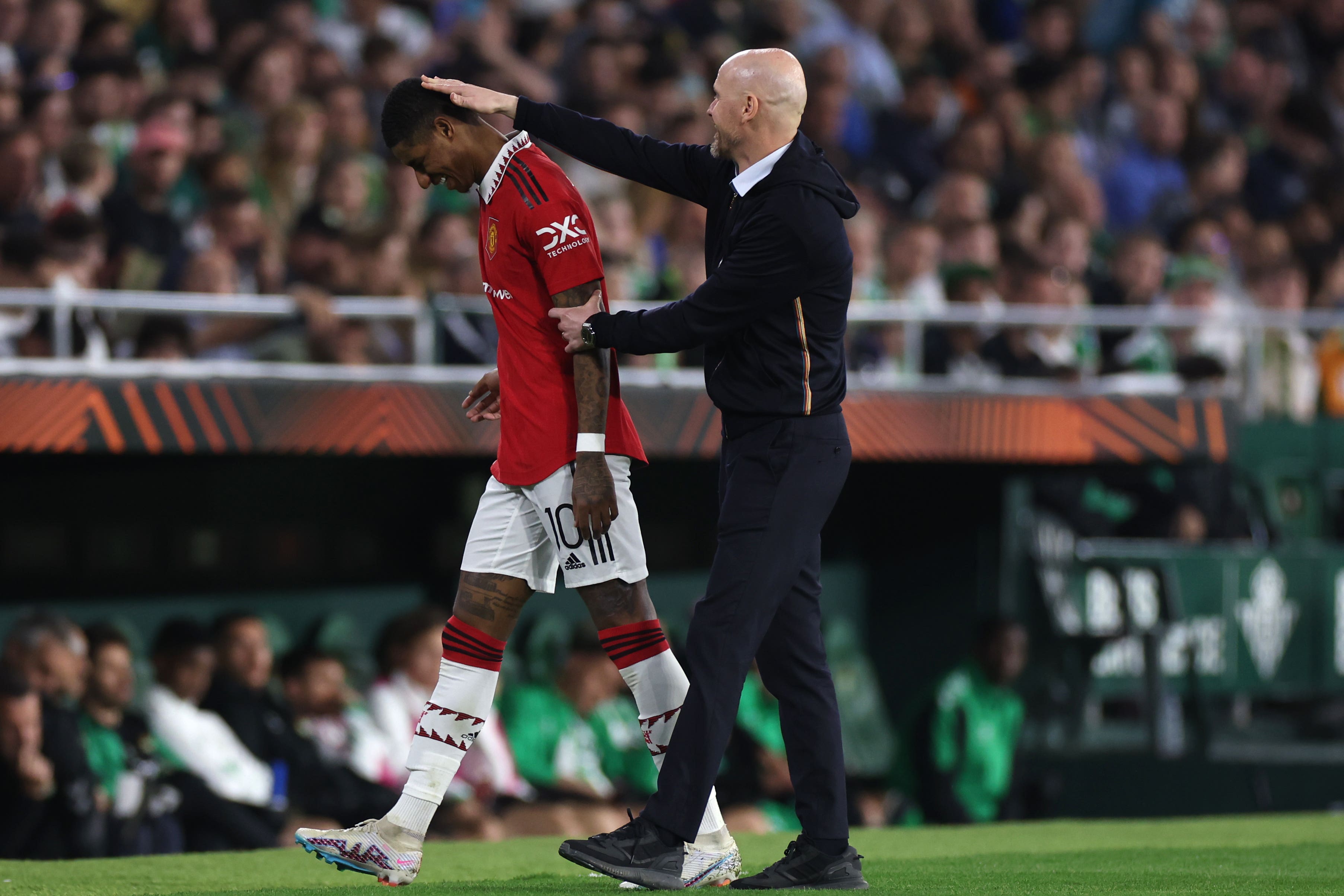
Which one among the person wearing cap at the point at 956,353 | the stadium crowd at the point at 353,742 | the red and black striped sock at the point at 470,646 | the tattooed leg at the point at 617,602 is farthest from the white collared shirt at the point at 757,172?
the person wearing cap at the point at 956,353

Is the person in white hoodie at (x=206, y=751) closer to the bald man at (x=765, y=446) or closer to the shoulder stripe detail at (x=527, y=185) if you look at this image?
the bald man at (x=765, y=446)

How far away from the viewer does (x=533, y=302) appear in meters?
5.28

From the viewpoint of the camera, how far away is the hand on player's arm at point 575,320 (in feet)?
16.8

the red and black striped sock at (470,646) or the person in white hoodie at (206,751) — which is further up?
the red and black striped sock at (470,646)

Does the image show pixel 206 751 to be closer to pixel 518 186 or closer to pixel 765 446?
pixel 518 186

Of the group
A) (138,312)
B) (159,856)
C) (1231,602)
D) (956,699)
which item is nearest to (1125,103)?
(1231,602)

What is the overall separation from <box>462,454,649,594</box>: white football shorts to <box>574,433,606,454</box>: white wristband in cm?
10

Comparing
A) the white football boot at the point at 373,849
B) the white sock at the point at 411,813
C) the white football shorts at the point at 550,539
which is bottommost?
the white football boot at the point at 373,849

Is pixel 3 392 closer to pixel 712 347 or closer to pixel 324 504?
pixel 324 504

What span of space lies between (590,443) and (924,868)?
Answer: 1966 millimetres

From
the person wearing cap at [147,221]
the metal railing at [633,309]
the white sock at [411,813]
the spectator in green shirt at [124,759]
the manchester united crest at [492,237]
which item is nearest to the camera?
the white sock at [411,813]

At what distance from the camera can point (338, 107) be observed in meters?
10.5

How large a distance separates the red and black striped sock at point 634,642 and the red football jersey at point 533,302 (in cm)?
45

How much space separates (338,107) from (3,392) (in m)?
2.95
